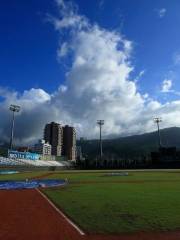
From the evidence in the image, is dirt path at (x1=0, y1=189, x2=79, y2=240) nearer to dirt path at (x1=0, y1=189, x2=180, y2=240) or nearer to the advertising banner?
dirt path at (x1=0, y1=189, x2=180, y2=240)

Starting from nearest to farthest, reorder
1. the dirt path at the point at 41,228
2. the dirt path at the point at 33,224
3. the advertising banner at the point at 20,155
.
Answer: the dirt path at the point at 41,228 → the dirt path at the point at 33,224 → the advertising banner at the point at 20,155

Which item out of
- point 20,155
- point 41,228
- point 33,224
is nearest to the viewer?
point 41,228

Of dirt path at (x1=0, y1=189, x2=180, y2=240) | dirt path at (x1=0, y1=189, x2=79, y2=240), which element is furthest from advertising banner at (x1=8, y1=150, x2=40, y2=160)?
dirt path at (x1=0, y1=189, x2=180, y2=240)

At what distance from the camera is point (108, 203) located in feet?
62.6

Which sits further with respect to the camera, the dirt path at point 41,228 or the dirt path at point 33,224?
the dirt path at point 33,224

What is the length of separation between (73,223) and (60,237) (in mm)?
2385

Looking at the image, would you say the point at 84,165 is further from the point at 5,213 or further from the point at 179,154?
the point at 5,213

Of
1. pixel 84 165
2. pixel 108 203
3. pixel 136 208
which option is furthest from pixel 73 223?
pixel 84 165

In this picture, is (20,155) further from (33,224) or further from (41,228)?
(41,228)

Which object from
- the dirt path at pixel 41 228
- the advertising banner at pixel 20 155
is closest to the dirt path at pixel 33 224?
the dirt path at pixel 41 228

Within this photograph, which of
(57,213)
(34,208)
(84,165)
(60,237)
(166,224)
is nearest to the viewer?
(60,237)

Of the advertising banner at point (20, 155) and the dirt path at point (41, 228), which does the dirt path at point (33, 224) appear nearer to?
the dirt path at point (41, 228)

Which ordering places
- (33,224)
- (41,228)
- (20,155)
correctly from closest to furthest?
(41,228), (33,224), (20,155)

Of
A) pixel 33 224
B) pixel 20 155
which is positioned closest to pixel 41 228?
pixel 33 224
